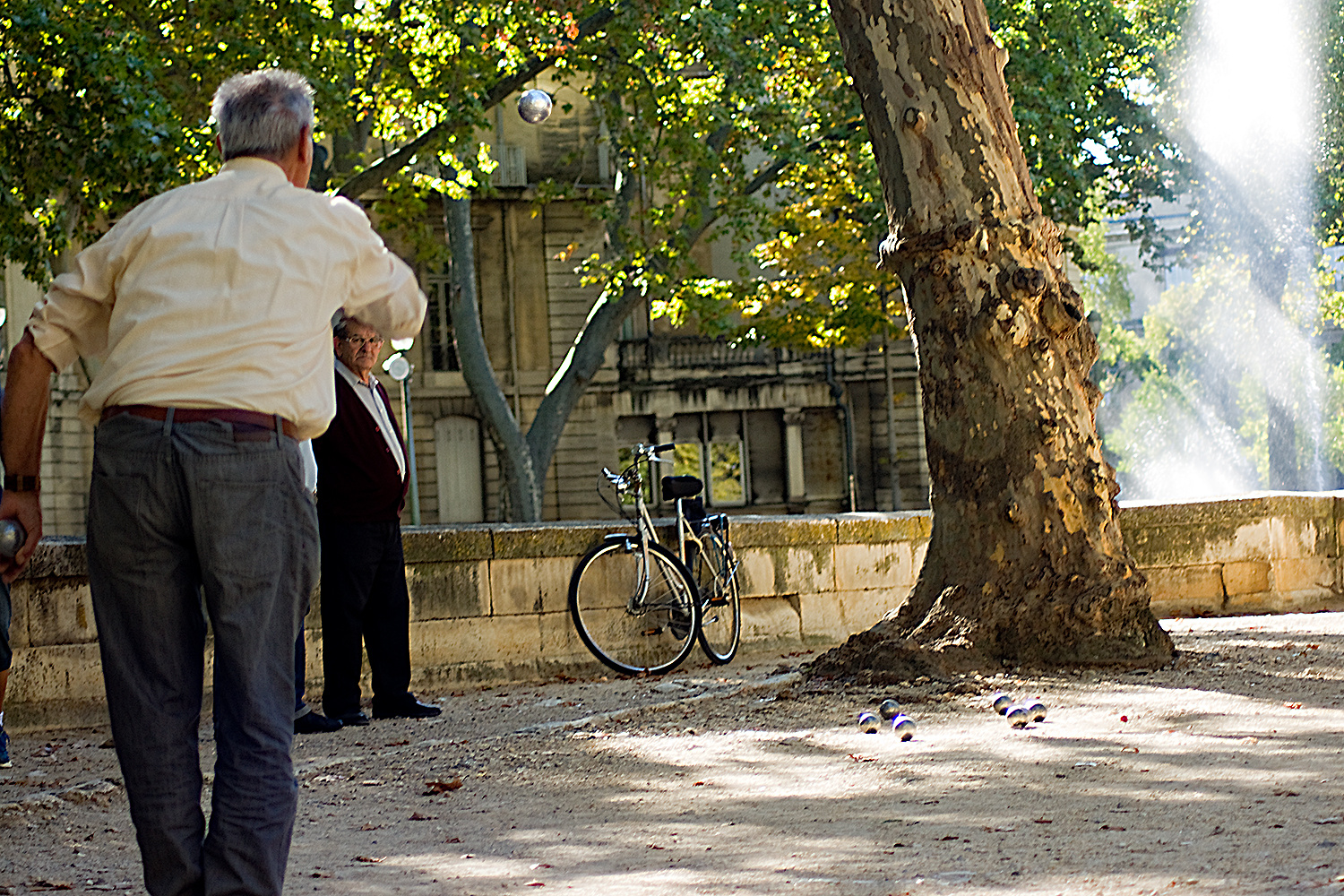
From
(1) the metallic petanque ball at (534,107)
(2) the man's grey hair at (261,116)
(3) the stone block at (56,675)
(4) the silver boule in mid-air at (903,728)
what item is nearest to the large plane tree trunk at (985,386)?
(4) the silver boule in mid-air at (903,728)

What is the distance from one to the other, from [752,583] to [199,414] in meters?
6.30

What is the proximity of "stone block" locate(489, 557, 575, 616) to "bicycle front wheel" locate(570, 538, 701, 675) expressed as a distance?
0.44ft

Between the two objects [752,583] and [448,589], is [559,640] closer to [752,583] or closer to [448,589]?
[448,589]

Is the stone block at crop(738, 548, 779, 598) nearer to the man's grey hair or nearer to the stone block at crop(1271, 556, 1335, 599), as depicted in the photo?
the stone block at crop(1271, 556, 1335, 599)

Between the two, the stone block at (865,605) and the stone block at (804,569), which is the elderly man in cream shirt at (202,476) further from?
the stone block at (865,605)

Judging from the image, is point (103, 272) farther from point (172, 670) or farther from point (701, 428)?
point (701, 428)

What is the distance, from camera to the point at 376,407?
22.0 feet

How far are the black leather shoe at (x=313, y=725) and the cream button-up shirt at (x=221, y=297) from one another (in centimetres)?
368

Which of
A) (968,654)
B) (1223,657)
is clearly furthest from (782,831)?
(1223,657)

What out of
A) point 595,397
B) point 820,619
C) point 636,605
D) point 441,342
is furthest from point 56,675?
point 595,397

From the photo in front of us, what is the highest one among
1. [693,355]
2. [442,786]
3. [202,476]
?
[693,355]

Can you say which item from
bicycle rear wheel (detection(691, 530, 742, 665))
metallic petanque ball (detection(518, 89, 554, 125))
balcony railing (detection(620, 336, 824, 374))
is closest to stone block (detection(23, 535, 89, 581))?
bicycle rear wheel (detection(691, 530, 742, 665))

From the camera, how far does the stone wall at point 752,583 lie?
23.6ft

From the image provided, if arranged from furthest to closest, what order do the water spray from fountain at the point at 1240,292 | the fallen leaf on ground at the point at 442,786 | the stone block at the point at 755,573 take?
the water spray from fountain at the point at 1240,292 < the stone block at the point at 755,573 < the fallen leaf on ground at the point at 442,786
